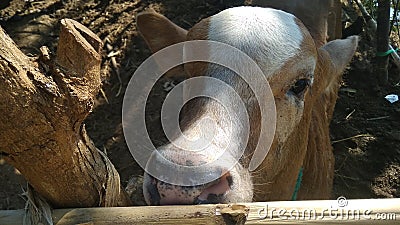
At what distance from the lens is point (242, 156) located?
2.32 metres

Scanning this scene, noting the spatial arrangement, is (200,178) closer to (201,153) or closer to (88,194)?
(201,153)

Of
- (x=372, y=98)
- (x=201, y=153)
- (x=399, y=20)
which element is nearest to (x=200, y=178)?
(x=201, y=153)

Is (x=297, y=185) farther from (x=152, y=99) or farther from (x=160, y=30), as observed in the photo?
(x=152, y=99)

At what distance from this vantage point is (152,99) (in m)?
5.05

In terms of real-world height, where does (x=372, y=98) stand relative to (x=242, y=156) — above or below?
below

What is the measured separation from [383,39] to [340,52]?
188 cm

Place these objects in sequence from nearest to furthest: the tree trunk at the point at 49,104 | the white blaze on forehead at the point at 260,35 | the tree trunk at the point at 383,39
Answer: the tree trunk at the point at 49,104
the white blaze on forehead at the point at 260,35
the tree trunk at the point at 383,39

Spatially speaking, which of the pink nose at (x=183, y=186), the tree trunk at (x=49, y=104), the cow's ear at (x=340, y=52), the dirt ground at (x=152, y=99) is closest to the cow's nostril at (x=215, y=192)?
the pink nose at (x=183, y=186)

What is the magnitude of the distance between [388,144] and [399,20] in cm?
163

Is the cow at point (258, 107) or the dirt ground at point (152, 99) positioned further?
the dirt ground at point (152, 99)

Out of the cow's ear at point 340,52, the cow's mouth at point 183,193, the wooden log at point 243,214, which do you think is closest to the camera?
the wooden log at point 243,214

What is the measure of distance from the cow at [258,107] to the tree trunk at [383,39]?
165cm

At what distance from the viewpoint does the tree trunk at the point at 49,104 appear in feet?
4.39

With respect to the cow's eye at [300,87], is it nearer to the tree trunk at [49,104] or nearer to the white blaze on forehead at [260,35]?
the white blaze on forehead at [260,35]
